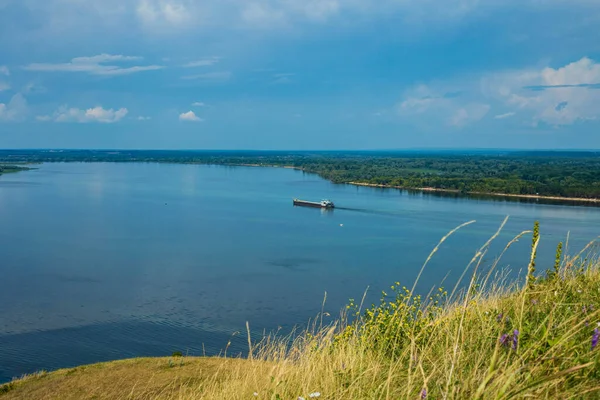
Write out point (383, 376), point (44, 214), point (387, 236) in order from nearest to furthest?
point (383, 376)
point (387, 236)
point (44, 214)

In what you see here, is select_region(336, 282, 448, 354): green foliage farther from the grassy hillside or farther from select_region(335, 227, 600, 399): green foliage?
select_region(335, 227, 600, 399): green foliage

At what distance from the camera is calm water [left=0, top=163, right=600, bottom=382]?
57.6 ft

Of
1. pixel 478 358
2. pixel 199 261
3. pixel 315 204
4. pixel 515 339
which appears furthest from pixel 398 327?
pixel 315 204

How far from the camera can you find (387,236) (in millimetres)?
33062

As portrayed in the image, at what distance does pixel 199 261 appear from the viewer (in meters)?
26.8

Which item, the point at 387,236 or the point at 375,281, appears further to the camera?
the point at 387,236

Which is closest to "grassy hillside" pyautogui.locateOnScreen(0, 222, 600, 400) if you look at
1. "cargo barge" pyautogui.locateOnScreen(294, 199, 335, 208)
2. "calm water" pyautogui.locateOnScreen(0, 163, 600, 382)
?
"calm water" pyautogui.locateOnScreen(0, 163, 600, 382)

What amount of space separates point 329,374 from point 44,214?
4253cm

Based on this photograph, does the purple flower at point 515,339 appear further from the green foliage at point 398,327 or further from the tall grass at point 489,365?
the green foliage at point 398,327

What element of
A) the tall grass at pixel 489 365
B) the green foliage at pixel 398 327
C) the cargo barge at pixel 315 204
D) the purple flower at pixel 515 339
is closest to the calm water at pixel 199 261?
the green foliage at pixel 398 327

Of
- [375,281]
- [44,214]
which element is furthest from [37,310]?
[44,214]

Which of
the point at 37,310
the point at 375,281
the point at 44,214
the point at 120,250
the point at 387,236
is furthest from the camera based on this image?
the point at 44,214

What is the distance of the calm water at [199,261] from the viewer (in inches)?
691

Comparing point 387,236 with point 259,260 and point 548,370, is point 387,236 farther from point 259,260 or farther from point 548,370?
point 548,370
